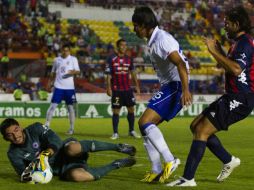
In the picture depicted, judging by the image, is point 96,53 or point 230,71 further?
point 96,53

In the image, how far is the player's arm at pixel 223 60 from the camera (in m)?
7.80

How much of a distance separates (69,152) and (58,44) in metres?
26.7

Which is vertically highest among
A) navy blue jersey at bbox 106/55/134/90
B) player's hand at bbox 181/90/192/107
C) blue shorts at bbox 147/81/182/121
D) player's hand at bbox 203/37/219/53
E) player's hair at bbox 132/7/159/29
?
player's hair at bbox 132/7/159/29

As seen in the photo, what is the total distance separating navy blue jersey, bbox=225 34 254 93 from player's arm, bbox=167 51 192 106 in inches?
19.4

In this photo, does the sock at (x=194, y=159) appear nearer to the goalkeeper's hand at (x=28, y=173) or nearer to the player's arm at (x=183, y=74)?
the player's arm at (x=183, y=74)

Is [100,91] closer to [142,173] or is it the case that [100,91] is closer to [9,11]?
[9,11]

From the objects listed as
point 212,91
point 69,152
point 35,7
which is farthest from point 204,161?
point 35,7

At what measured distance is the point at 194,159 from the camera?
324 inches

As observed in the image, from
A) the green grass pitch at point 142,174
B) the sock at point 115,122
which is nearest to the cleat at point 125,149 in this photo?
the green grass pitch at point 142,174

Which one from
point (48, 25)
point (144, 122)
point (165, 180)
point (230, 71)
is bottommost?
point (48, 25)

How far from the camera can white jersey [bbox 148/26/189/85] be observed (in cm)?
869

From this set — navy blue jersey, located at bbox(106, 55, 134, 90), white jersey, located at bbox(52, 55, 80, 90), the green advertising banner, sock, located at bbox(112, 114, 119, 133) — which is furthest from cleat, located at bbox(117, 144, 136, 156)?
the green advertising banner

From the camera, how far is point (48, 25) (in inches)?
1438

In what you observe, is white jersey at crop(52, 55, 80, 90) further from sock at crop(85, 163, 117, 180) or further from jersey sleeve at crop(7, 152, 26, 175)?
jersey sleeve at crop(7, 152, 26, 175)
